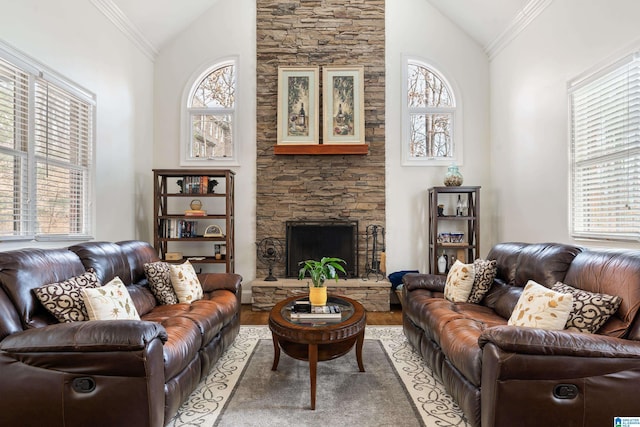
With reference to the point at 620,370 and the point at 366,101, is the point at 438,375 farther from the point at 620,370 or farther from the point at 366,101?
the point at 366,101

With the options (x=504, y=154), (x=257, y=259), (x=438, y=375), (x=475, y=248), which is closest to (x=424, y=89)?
(x=504, y=154)

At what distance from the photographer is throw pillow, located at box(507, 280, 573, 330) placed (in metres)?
1.92

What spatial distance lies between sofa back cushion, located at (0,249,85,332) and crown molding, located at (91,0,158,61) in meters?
2.79

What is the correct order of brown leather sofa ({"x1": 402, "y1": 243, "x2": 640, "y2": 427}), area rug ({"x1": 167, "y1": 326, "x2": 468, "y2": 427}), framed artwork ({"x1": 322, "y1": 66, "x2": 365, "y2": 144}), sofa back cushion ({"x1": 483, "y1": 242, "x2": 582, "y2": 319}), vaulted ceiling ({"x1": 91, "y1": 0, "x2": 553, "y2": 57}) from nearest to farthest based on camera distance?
brown leather sofa ({"x1": 402, "y1": 243, "x2": 640, "y2": 427}) < area rug ({"x1": 167, "y1": 326, "x2": 468, "y2": 427}) < sofa back cushion ({"x1": 483, "y1": 242, "x2": 582, "y2": 319}) < vaulted ceiling ({"x1": 91, "y1": 0, "x2": 553, "y2": 57}) < framed artwork ({"x1": 322, "y1": 66, "x2": 365, "y2": 144})

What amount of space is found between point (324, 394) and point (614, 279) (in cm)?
190

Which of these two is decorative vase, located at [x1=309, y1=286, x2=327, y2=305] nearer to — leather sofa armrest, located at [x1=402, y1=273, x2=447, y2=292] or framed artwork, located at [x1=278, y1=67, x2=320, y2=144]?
leather sofa armrest, located at [x1=402, y1=273, x2=447, y2=292]

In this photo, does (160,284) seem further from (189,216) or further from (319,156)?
(319,156)

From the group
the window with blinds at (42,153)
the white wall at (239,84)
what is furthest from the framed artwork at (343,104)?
the window with blinds at (42,153)

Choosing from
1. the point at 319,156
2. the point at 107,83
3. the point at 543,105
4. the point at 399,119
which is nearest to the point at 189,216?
the point at 107,83

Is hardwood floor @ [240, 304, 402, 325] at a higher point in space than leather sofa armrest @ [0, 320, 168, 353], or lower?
lower

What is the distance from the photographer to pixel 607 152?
2783 mm

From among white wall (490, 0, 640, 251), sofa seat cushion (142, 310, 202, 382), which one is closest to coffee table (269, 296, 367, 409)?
sofa seat cushion (142, 310, 202, 382)

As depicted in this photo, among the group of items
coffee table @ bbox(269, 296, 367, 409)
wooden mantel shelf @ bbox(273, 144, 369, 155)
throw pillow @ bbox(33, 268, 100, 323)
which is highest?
wooden mantel shelf @ bbox(273, 144, 369, 155)

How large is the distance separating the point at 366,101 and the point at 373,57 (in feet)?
2.10
